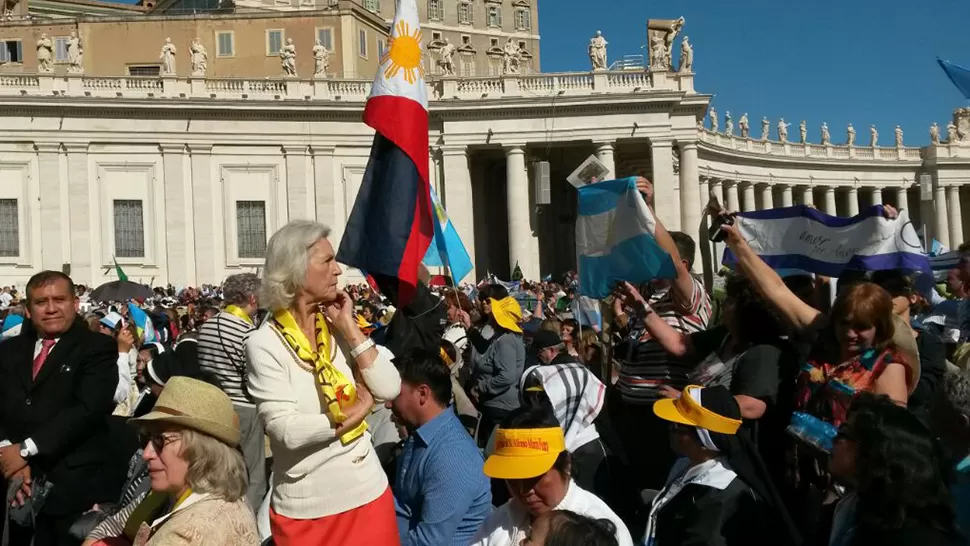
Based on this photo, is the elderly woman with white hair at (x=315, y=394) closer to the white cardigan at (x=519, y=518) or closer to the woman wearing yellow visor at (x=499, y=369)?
the white cardigan at (x=519, y=518)

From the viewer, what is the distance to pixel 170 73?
1650 inches

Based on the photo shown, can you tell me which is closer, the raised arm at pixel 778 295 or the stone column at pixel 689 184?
the raised arm at pixel 778 295

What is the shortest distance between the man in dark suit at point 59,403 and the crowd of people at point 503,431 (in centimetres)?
1

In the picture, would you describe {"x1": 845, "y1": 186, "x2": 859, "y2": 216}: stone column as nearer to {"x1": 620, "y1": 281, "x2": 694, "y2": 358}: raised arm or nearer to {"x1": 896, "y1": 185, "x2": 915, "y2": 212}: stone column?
{"x1": 896, "y1": 185, "x2": 915, "y2": 212}: stone column

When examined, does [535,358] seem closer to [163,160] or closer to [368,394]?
[368,394]

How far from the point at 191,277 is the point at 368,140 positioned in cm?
877

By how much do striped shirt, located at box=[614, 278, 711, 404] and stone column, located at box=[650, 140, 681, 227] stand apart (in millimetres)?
36074

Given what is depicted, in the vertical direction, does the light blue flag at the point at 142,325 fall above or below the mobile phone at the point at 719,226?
below

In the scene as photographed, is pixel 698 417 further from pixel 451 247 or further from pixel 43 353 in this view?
pixel 451 247

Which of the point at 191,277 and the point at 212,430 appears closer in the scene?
the point at 212,430

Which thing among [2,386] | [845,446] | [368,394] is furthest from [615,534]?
[2,386]

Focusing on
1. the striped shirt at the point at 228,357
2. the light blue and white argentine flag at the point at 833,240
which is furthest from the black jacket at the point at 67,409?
→ the light blue and white argentine flag at the point at 833,240

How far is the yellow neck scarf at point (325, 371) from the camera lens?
4.83 m

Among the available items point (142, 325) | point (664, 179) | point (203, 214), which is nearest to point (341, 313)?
point (142, 325)
